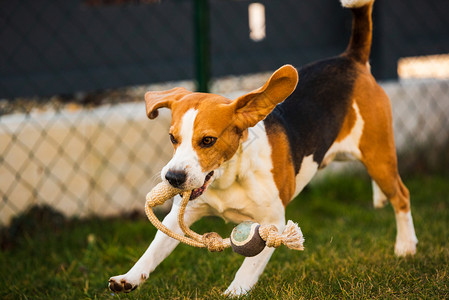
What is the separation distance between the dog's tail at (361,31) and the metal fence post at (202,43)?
141cm

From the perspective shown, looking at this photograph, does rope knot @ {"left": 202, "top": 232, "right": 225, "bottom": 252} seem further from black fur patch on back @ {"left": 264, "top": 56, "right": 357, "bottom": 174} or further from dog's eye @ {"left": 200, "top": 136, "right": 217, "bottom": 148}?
black fur patch on back @ {"left": 264, "top": 56, "right": 357, "bottom": 174}

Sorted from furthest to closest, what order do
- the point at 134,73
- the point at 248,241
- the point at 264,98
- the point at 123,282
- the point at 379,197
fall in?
the point at 134,73
the point at 379,197
the point at 123,282
the point at 264,98
the point at 248,241

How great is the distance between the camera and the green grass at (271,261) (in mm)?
2908

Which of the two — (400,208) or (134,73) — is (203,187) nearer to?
(400,208)

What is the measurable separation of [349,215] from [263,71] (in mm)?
2088

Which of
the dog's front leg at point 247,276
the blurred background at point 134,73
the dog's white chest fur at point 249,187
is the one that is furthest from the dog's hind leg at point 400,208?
the blurred background at point 134,73

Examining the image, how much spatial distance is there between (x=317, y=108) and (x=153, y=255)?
1270 mm

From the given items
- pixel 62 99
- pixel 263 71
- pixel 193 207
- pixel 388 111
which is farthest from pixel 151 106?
pixel 263 71

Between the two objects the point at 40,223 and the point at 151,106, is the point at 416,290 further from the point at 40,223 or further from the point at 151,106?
the point at 40,223

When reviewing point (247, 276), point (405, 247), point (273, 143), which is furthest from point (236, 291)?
point (405, 247)

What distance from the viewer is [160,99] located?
106 inches

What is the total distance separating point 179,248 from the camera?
3.81m

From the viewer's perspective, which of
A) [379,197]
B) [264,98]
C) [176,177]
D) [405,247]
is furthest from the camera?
[379,197]

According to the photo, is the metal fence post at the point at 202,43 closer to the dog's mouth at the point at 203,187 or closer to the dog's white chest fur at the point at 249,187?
the dog's white chest fur at the point at 249,187
